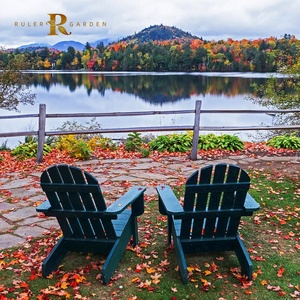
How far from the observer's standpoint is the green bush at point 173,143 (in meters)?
7.33

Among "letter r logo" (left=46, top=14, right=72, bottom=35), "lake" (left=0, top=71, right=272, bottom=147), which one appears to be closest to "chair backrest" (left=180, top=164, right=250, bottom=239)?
"letter r logo" (left=46, top=14, right=72, bottom=35)

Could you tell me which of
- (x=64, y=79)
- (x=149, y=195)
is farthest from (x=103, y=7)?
(x=64, y=79)

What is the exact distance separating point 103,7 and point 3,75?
255 inches

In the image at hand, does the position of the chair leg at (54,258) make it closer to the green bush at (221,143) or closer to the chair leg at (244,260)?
the chair leg at (244,260)

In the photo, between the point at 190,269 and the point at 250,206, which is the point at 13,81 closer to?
the point at 190,269

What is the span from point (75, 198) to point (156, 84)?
28.1 meters

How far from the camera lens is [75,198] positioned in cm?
273

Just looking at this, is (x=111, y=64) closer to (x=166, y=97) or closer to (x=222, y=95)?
(x=166, y=97)

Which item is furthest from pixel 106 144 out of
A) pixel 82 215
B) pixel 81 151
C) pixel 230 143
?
pixel 82 215

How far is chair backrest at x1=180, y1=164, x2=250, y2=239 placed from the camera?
104 inches

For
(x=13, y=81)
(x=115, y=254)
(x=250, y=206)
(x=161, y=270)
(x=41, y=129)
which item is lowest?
(x=161, y=270)

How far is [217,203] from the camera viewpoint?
8.95 ft

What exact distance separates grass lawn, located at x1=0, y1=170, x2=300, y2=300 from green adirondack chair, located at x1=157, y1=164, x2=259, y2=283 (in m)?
0.13

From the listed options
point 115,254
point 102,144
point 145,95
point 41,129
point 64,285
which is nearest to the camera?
point 64,285
